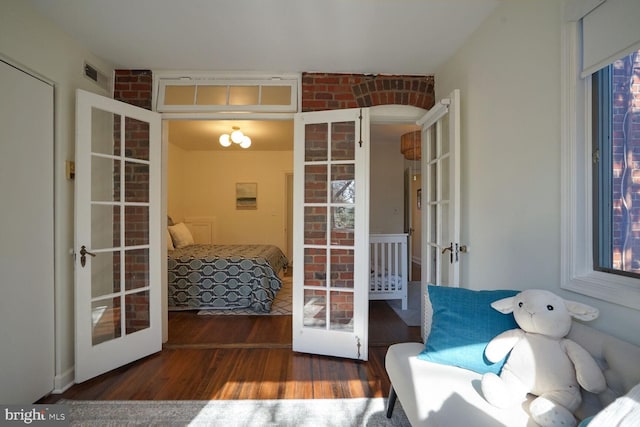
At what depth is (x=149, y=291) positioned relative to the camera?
2.53 m

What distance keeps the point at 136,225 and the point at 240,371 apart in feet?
4.91

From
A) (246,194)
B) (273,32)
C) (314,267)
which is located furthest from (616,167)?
(246,194)

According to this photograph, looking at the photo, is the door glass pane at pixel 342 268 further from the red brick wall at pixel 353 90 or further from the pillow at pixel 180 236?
the pillow at pixel 180 236

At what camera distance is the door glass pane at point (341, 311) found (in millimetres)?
2551

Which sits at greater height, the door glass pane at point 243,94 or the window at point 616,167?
the door glass pane at point 243,94

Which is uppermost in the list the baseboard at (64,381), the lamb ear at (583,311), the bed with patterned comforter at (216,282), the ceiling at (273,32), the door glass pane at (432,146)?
the ceiling at (273,32)

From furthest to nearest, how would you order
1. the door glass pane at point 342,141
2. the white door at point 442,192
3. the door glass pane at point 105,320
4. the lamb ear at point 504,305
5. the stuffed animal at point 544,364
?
1. the door glass pane at point 342,141
2. the door glass pane at point 105,320
3. the white door at point 442,192
4. the lamb ear at point 504,305
5. the stuffed animal at point 544,364

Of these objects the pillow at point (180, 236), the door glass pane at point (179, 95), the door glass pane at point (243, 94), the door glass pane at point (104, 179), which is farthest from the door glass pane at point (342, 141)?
the pillow at point (180, 236)

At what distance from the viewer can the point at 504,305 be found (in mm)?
1315

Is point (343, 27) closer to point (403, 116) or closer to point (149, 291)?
point (403, 116)

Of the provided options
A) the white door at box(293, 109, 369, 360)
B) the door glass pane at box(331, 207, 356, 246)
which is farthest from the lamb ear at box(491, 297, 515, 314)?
the door glass pane at box(331, 207, 356, 246)

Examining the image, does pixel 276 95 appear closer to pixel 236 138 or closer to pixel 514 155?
pixel 236 138

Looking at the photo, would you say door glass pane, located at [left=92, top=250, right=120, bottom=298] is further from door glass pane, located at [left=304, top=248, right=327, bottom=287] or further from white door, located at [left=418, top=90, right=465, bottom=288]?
white door, located at [left=418, top=90, right=465, bottom=288]

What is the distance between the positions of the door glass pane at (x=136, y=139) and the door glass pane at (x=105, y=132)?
69mm
